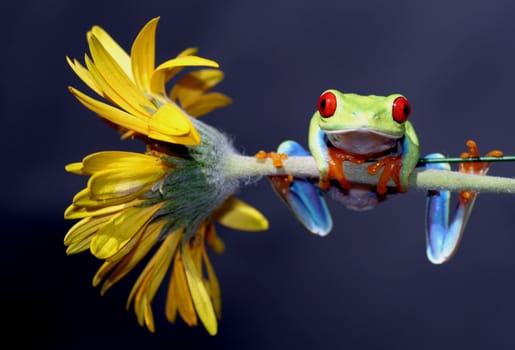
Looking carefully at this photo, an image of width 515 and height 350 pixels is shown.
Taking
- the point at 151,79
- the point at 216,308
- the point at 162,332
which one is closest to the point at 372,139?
the point at 151,79

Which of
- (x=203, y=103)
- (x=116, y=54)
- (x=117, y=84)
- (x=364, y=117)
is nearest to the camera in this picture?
(x=364, y=117)

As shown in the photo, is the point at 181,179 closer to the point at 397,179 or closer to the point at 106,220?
the point at 106,220

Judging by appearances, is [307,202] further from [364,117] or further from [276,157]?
[364,117]

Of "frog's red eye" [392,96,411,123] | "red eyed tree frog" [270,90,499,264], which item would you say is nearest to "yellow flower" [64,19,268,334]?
"red eyed tree frog" [270,90,499,264]

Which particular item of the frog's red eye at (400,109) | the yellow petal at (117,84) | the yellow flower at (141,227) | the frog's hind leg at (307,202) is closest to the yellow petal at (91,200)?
the yellow flower at (141,227)

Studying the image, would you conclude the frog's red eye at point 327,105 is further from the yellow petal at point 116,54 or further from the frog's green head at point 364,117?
the yellow petal at point 116,54

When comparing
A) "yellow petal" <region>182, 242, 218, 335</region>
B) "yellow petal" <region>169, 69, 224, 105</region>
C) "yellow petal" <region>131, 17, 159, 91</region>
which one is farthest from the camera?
"yellow petal" <region>169, 69, 224, 105</region>

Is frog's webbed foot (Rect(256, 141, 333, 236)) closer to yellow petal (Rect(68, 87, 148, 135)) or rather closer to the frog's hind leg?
the frog's hind leg

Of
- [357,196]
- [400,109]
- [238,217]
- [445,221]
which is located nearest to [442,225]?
[445,221]
